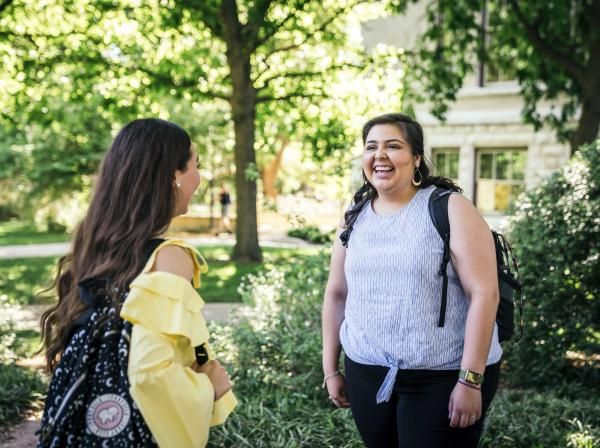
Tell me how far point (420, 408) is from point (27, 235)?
74.0ft

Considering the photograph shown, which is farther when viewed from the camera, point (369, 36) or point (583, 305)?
point (369, 36)

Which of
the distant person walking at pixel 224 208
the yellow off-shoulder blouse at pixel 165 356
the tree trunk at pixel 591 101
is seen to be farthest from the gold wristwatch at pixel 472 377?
the distant person walking at pixel 224 208

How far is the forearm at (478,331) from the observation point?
2.28 meters

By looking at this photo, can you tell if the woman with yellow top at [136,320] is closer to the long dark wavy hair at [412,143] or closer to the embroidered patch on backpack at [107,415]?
the embroidered patch on backpack at [107,415]

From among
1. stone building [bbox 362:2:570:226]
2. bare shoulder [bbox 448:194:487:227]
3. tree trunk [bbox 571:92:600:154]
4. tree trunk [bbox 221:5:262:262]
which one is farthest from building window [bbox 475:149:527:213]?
bare shoulder [bbox 448:194:487:227]

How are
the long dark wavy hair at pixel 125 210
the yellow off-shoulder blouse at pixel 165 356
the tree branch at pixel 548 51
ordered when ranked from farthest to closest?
the tree branch at pixel 548 51
the long dark wavy hair at pixel 125 210
the yellow off-shoulder blouse at pixel 165 356

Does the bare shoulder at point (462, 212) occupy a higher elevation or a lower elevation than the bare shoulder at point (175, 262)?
higher

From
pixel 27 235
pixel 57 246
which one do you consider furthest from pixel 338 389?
pixel 27 235

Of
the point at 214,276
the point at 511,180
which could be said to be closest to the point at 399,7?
the point at 214,276

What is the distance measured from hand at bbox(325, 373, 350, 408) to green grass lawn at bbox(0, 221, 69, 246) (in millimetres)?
18390

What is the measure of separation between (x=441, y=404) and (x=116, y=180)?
1.34 metres

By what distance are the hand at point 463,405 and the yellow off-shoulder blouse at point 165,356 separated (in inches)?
34.8

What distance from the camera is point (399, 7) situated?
454 inches

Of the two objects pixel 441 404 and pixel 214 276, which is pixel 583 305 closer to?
pixel 441 404
